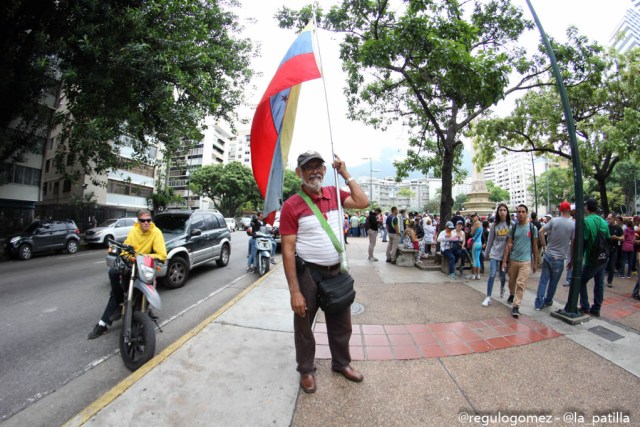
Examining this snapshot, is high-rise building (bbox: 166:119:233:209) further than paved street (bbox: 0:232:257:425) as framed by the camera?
Yes

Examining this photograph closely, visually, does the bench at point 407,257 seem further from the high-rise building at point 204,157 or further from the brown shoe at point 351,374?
the high-rise building at point 204,157

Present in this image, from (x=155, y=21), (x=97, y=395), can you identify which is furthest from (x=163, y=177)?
(x=97, y=395)

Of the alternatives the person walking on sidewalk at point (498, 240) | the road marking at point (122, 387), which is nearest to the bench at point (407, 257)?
the person walking on sidewalk at point (498, 240)

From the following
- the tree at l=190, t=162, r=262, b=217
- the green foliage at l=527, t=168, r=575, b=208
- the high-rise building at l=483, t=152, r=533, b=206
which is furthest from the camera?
the high-rise building at l=483, t=152, r=533, b=206

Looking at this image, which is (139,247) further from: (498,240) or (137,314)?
(498,240)

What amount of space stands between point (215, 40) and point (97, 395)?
1272 centimetres

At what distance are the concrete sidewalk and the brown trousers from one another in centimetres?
21

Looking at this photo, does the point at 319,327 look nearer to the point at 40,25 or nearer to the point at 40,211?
the point at 40,25

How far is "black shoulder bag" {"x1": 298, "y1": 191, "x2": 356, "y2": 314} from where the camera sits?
240 cm

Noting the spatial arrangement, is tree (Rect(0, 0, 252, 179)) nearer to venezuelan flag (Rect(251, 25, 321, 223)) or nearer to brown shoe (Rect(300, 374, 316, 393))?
venezuelan flag (Rect(251, 25, 321, 223))

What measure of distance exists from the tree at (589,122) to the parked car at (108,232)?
64.0 feet

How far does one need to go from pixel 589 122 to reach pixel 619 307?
13.3 meters

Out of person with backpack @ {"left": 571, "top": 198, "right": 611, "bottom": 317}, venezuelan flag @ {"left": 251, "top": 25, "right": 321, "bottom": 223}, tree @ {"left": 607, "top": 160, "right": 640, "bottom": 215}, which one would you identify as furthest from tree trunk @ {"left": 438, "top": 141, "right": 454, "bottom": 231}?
tree @ {"left": 607, "top": 160, "right": 640, "bottom": 215}

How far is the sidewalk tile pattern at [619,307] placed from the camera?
4.59m
